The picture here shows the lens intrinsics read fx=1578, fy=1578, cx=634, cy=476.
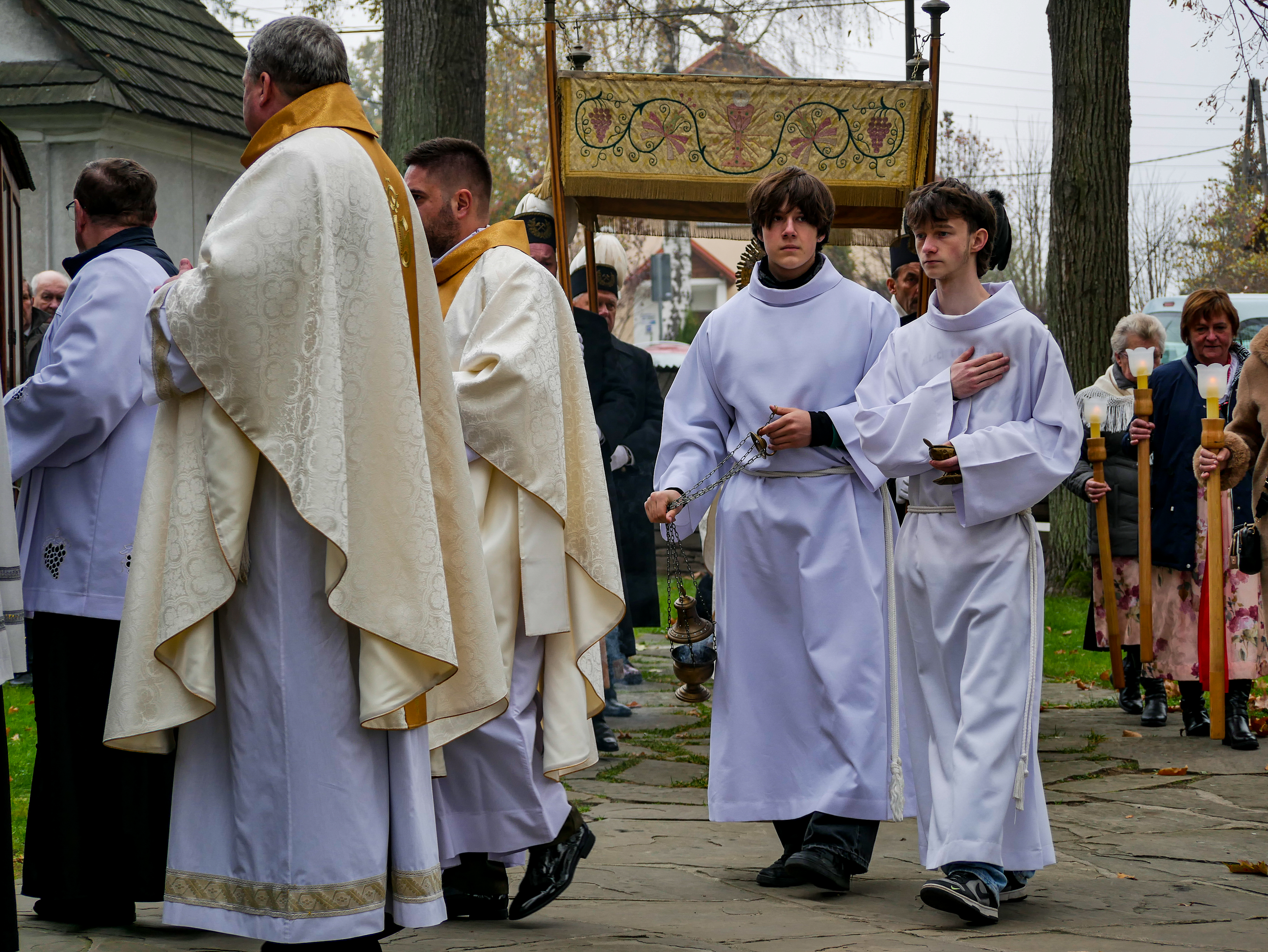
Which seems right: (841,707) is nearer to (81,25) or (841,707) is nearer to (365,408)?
(365,408)

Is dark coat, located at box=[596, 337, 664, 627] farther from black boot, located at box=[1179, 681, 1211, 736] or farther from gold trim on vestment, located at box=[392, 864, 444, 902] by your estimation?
gold trim on vestment, located at box=[392, 864, 444, 902]

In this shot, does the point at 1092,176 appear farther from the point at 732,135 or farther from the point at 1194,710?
the point at 1194,710

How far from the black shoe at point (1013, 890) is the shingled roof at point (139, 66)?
13.8 m

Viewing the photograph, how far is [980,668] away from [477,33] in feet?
21.7

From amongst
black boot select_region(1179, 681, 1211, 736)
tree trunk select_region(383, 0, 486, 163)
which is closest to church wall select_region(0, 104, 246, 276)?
tree trunk select_region(383, 0, 486, 163)

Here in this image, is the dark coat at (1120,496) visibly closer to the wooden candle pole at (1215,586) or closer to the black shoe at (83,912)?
the wooden candle pole at (1215,586)

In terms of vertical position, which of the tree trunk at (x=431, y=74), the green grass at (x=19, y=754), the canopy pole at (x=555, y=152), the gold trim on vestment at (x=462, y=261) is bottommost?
the green grass at (x=19, y=754)

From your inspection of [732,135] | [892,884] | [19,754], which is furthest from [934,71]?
[19,754]

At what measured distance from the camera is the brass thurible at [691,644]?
17.2ft

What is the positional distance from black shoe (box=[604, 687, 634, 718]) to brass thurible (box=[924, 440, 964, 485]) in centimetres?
381

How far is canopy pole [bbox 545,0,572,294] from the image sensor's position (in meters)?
7.73

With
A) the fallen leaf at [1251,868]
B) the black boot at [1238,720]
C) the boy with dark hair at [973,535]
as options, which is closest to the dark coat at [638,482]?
the black boot at [1238,720]

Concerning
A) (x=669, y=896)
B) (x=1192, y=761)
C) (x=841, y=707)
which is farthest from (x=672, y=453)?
(x=1192, y=761)

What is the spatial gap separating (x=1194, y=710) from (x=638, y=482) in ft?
9.57
